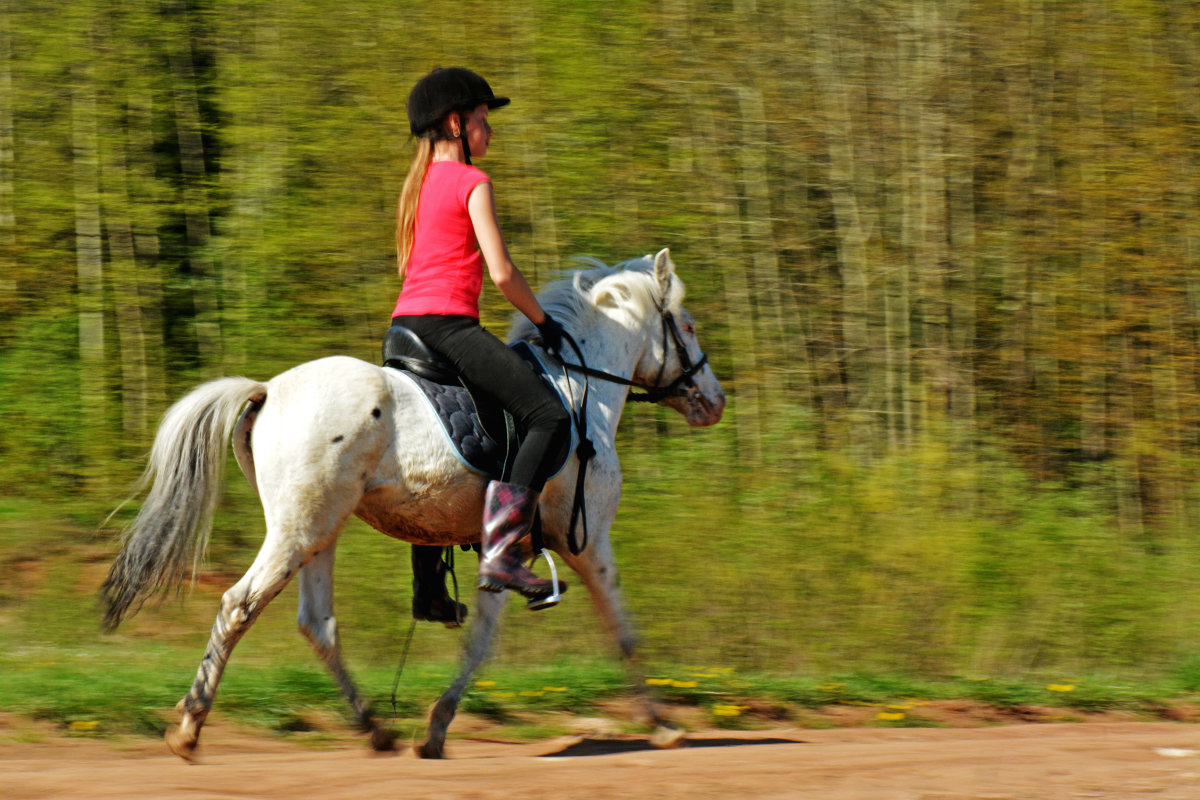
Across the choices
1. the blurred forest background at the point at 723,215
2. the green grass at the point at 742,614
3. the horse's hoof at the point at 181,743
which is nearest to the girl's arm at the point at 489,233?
the horse's hoof at the point at 181,743

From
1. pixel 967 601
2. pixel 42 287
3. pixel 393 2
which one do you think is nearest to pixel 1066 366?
pixel 967 601

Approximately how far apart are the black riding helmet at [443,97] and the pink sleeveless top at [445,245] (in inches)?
6.7

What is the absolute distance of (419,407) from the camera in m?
4.56

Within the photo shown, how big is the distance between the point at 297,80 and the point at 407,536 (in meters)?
6.16

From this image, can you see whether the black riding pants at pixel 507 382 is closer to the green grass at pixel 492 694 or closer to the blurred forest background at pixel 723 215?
the green grass at pixel 492 694

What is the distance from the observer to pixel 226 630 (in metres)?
4.25

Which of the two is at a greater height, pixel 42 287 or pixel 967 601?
pixel 42 287

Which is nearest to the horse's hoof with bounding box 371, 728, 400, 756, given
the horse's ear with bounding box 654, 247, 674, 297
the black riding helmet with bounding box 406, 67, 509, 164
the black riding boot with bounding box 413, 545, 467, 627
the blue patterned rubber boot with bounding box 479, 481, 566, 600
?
the black riding boot with bounding box 413, 545, 467, 627

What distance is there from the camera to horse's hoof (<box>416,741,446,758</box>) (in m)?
4.72

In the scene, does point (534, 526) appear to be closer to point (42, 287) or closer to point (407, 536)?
point (407, 536)

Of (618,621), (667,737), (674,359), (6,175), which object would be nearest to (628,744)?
(667,737)

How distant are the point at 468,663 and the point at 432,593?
0.39 meters

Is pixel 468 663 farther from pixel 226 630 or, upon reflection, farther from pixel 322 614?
pixel 226 630

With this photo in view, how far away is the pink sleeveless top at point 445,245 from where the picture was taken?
4.58 m
